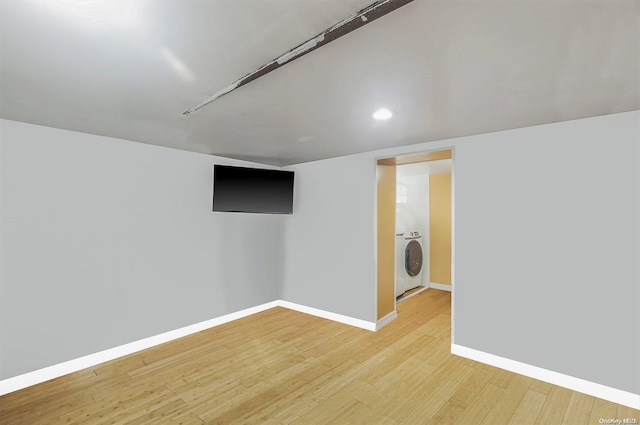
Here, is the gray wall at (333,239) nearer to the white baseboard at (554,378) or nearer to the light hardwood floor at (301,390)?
the light hardwood floor at (301,390)

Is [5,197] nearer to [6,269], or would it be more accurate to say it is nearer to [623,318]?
[6,269]

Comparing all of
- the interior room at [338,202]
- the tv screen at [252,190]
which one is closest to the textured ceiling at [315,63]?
the interior room at [338,202]

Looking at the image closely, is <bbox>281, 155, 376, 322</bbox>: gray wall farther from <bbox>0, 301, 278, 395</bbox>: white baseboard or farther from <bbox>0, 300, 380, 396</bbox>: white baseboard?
<bbox>0, 301, 278, 395</bbox>: white baseboard

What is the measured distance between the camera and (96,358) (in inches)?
112

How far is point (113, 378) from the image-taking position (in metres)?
2.58

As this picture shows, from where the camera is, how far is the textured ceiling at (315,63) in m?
1.14

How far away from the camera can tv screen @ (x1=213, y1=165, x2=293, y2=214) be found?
11.9ft

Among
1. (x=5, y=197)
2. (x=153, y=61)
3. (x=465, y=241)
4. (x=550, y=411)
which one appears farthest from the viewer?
(x=465, y=241)

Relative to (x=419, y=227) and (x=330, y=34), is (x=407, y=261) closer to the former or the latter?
(x=419, y=227)

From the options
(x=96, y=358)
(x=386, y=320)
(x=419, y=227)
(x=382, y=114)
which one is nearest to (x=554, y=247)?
(x=382, y=114)

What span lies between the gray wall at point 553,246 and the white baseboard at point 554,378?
45mm

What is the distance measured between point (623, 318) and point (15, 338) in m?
4.96

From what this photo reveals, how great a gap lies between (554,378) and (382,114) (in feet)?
8.85

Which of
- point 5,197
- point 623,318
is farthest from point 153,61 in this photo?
point 623,318
